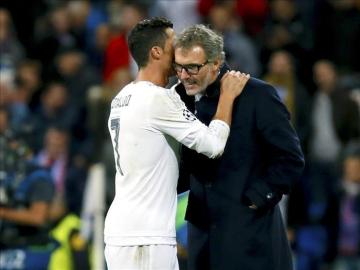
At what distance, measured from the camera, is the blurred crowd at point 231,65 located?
435 inches

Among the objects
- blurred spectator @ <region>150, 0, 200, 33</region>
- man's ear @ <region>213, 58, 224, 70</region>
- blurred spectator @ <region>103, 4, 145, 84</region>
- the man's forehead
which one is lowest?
man's ear @ <region>213, 58, 224, 70</region>

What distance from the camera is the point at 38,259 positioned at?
10.0 meters

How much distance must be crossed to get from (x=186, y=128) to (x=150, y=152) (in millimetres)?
236

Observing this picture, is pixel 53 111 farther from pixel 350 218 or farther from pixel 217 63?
pixel 217 63

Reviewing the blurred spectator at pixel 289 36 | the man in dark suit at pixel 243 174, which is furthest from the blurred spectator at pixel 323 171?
the man in dark suit at pixel 243 174

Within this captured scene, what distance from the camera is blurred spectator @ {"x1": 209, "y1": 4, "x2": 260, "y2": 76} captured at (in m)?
12.6

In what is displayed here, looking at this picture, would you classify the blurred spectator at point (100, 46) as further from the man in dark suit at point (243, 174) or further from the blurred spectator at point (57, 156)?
the man in dark suit at point (243, 174)

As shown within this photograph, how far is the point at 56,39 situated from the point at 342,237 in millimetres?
5129

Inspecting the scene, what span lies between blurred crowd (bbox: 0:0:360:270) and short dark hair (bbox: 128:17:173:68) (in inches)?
157

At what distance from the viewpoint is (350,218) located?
36.1 feet

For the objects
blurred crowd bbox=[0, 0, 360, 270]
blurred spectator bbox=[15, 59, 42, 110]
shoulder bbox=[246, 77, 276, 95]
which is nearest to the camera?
shoulder bbox=[246, 77, 276, 95]

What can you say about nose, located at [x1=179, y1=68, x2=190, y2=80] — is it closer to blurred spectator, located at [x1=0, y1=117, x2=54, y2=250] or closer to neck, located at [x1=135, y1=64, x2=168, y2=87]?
neck, located at [x1=135, y1=64, x2=168, y2=87]

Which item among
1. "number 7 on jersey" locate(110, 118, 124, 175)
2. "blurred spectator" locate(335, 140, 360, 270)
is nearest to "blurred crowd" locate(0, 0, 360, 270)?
"blurred spectator" locate(335, 140, 360, 270)

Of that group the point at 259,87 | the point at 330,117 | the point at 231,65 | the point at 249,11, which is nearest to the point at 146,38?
the point at 259,87
